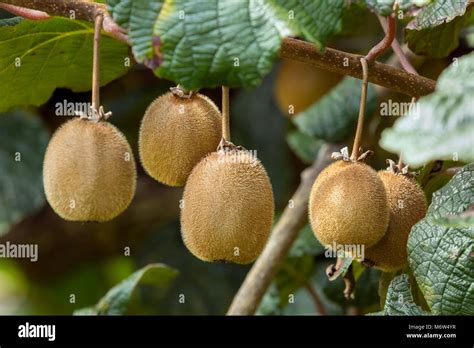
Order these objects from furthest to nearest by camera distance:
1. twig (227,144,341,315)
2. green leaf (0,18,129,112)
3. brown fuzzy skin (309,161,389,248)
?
twig (227,144,341,315), green leaf (0,18,129,112), brown fuzzy skin (309,161,389,248)

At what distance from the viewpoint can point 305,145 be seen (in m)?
1.94

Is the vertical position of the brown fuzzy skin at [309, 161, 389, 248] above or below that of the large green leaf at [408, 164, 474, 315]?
above

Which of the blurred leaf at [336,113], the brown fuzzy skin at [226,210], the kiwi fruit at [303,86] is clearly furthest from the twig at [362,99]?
the kiwi fruit at [303,86]

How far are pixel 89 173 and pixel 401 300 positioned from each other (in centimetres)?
40

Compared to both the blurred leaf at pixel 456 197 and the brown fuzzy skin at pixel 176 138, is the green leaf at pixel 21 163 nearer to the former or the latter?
the brown fuzzy skin at pixel 176 138

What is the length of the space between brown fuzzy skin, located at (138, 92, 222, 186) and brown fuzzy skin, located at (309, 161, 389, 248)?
14 centimetres

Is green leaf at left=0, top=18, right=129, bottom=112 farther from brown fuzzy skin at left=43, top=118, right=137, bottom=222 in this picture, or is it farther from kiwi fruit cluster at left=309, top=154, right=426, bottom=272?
kiwi fruit cluster at left=309, top=154, right=426, bottom=272

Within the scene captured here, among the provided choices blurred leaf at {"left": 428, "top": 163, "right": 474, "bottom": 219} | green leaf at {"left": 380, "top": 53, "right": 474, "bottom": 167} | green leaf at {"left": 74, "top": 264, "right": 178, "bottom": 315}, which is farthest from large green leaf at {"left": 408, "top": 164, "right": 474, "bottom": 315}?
green leaf at {"left": 74, "top": 264, "right": 178, "bottom": 315}

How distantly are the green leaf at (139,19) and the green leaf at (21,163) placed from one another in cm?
107

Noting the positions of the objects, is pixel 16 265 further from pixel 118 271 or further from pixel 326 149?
pixel 326 149

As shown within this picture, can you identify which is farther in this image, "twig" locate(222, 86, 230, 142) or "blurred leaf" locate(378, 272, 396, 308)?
"blurred leaf" locate(378, 272, 396, 308)

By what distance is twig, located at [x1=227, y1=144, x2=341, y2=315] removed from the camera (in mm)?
1431

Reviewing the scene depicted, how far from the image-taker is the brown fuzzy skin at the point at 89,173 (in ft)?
3.26

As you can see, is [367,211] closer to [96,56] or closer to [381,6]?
[381,6]
